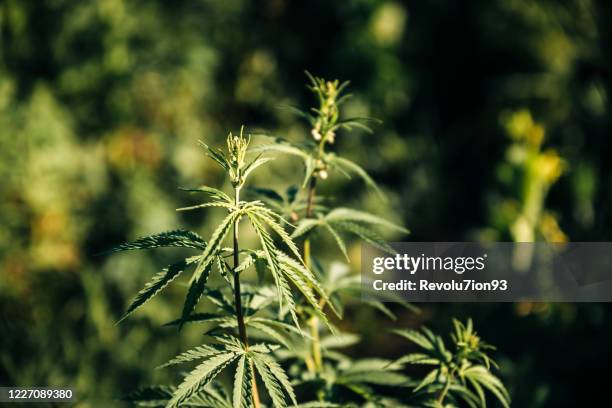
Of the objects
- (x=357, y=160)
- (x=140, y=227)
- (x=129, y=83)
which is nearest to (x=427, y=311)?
(x=357, y=160)

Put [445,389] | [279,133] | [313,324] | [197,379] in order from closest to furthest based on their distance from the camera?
[197,379] < [445,389] < [313,324] < [279,133]

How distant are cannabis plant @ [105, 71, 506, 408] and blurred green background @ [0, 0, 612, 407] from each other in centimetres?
68

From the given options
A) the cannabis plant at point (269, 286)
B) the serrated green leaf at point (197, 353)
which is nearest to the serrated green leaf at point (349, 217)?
the cannabis plant at point (269, 286)

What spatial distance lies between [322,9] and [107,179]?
177cm

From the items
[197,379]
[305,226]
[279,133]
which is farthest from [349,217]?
[279,133]

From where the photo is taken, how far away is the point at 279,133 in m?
3.13

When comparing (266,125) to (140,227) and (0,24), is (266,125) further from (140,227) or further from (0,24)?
(0,24)

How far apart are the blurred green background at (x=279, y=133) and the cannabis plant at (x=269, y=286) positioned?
68 centimetres

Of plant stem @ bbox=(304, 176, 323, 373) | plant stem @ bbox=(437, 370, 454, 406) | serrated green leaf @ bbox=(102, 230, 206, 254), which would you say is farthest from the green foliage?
serrated green leaf @ bbox=(102, 230, 206, 254)

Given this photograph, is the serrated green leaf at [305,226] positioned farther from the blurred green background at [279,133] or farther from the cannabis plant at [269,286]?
the blurred green background at [279,133]

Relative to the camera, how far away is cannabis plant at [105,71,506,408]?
675 mm

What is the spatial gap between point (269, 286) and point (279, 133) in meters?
2.21

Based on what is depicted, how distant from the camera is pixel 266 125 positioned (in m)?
3.31

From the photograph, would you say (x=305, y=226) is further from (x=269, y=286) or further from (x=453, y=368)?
(x=453, y=368)
